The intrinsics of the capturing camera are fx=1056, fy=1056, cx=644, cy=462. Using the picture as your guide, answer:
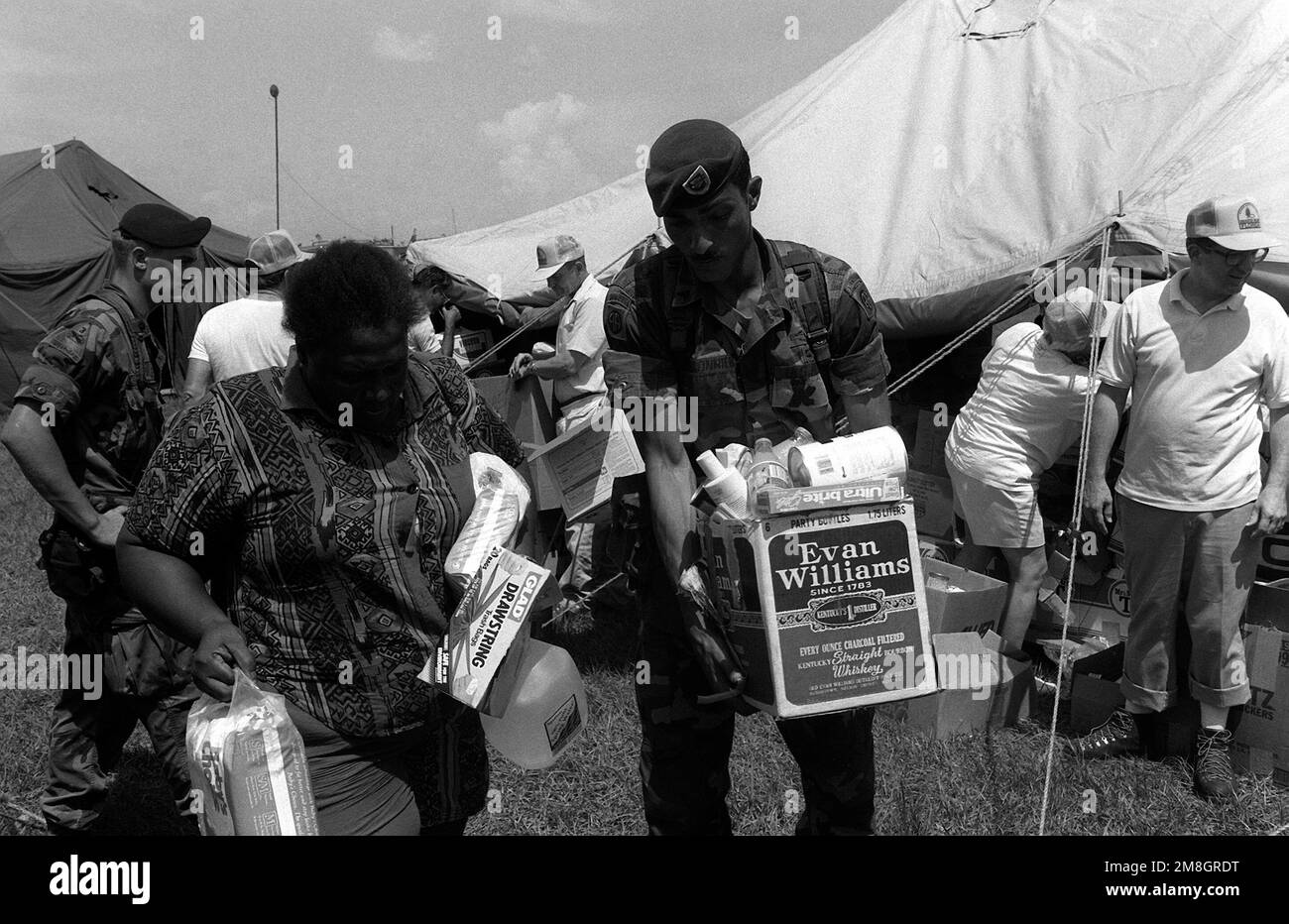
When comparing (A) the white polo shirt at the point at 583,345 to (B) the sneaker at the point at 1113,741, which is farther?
(A) the white polo shirt at the point at 583,345

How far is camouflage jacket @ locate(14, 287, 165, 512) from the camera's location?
2.99m

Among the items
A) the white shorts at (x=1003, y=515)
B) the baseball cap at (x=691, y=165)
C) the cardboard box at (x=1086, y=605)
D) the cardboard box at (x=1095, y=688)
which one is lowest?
the cardboard box at (x=1095, y=688)

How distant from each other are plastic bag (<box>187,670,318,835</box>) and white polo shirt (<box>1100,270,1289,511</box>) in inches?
135

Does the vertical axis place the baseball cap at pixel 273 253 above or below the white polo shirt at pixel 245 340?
above

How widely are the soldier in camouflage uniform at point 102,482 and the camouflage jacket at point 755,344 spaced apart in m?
1.65

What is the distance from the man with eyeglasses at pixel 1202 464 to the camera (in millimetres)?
3969

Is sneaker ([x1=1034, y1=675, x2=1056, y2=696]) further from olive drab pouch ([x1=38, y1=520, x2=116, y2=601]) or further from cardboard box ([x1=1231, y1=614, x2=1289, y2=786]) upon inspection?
olive drab pouch ([x1=38, y1=520, x2=116, y2=601])

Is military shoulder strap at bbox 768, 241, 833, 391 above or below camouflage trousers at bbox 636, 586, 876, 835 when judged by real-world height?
above

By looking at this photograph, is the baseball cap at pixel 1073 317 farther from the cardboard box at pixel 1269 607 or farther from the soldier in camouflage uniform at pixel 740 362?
the soldier in camouflage uniform at pixel 740 362

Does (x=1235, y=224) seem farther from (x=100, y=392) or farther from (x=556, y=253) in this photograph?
(x=556, y=253)

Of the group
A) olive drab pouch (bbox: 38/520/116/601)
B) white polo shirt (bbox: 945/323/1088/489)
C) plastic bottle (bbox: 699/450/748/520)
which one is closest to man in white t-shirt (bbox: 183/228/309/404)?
olive drab pouch (bbox: 38/520/116/601)

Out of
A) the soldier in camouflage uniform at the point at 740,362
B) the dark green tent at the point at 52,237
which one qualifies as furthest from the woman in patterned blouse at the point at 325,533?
the dark green tent at the point at 52,237

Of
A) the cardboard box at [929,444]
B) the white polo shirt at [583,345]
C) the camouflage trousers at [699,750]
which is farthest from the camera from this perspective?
the cardboard box at [929,444]
